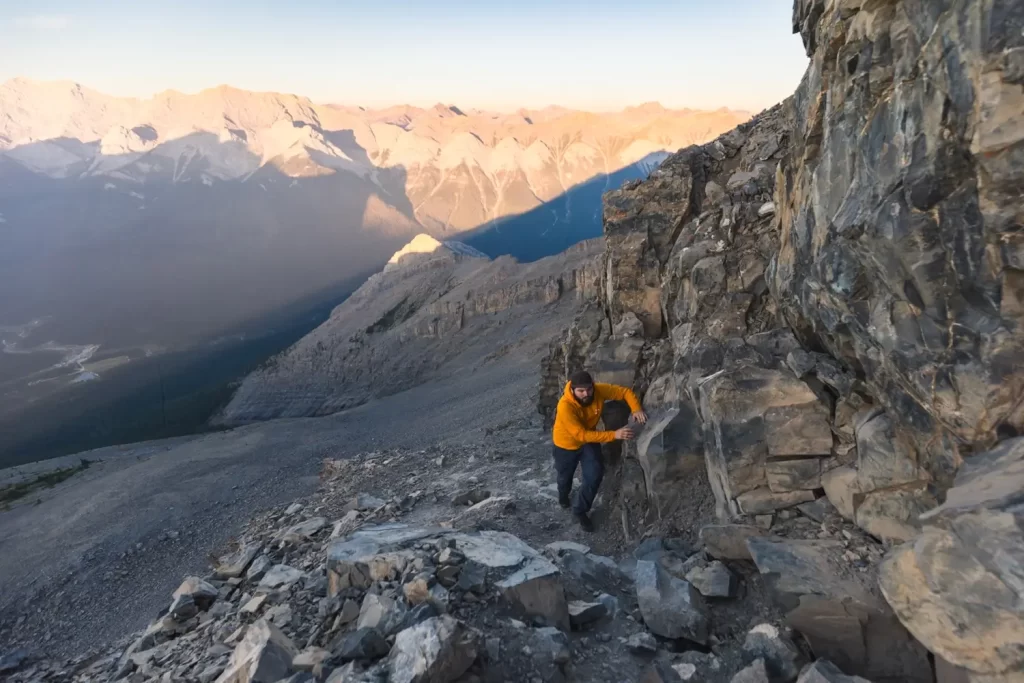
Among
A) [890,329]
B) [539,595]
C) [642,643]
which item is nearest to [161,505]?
[539,595]

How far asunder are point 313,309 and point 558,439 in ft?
260

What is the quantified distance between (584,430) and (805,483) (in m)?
2.45

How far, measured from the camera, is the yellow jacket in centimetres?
712

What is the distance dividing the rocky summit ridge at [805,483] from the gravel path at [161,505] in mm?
4973

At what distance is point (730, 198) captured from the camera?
8.85 meters

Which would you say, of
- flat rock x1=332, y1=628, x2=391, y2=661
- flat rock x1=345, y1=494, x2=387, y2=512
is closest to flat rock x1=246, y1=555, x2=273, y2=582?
flat rock x1=345, y1=494, x2=387, y2=512

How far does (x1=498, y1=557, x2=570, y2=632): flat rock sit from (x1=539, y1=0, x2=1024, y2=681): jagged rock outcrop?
1.84 metres

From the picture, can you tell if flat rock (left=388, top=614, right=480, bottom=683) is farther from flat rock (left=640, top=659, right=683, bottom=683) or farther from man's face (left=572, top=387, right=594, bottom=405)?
man's face (left=572, top=387, right=594, bottom=405)

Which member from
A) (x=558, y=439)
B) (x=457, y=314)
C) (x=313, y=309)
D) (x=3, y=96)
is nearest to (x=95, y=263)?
(x=313, y=309)

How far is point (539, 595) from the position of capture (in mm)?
4934

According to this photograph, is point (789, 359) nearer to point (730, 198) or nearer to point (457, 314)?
point (730, 198)

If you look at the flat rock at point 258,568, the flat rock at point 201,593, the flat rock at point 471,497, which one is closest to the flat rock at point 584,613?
the flat rock at point 258,568

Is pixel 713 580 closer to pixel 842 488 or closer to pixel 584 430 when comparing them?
pixel 842 488

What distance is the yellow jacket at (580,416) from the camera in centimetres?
712
